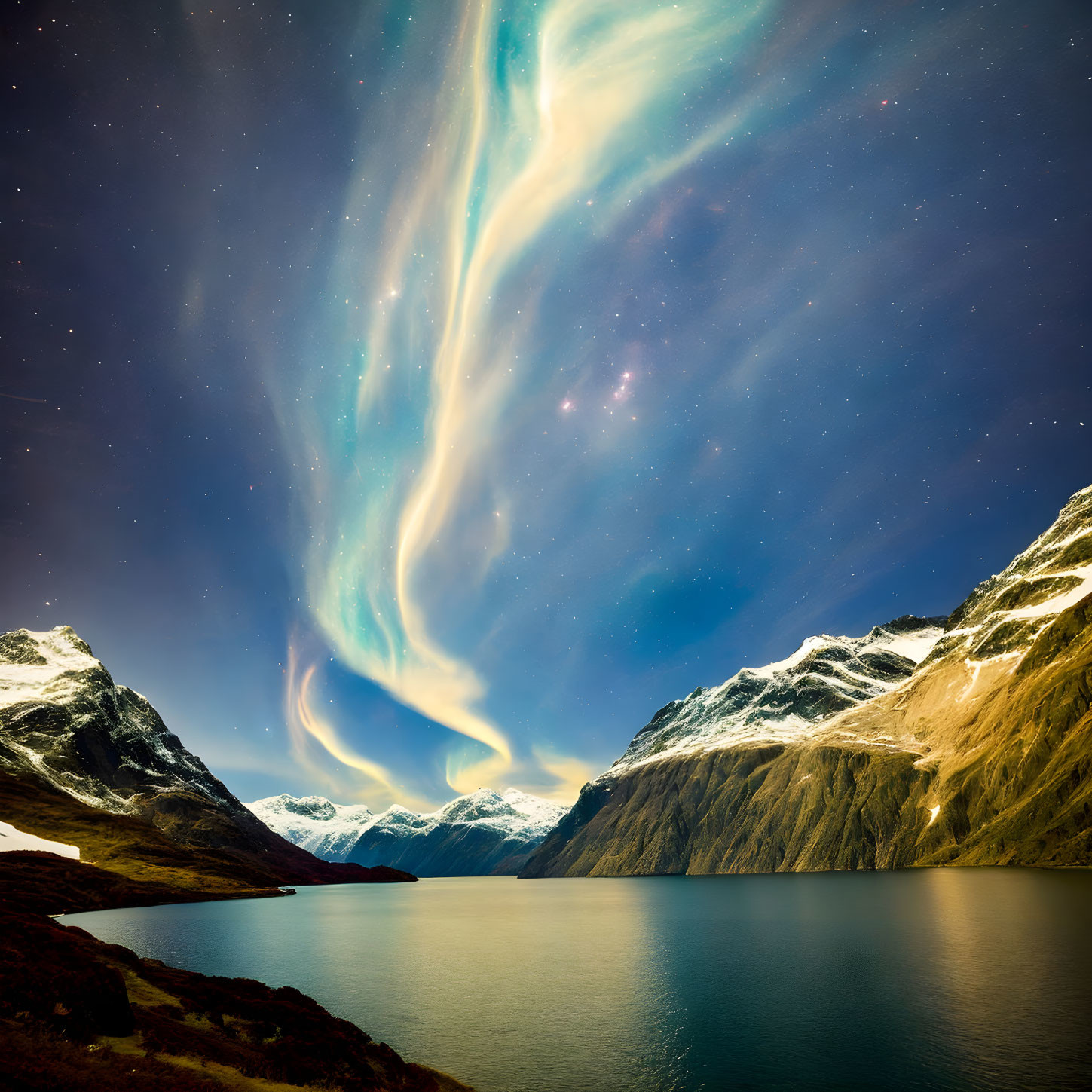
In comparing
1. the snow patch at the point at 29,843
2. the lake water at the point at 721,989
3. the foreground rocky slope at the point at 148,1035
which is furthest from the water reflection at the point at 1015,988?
the snow patch at the point at 29,843

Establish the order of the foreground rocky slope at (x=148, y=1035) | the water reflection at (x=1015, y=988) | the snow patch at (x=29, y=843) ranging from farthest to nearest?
the snow patch at (x=29, y=843)
the water reflection at (x=1015, y=988)
the foreground rocky slope at (x=148, y=1035)

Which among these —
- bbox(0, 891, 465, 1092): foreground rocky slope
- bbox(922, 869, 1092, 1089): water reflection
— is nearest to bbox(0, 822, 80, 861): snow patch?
bbox(0, 891, 465, 1092): foreground rocky slope

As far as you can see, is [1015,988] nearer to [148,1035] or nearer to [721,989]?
[721,989]

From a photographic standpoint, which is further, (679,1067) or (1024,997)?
(1024,997)

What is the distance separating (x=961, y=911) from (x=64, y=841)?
232 m

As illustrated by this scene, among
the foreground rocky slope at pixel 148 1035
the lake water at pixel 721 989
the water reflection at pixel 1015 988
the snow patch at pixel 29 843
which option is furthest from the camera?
the snow patch at pixel 29 843

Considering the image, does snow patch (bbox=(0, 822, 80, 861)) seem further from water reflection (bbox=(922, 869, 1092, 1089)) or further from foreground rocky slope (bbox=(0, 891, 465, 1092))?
water reflection (bbox=(922, 869, 1092, 1089))

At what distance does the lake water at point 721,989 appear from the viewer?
3428 centimetres

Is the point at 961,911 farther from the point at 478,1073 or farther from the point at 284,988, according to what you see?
the point at 284,988

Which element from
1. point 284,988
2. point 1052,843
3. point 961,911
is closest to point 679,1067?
point 284,988

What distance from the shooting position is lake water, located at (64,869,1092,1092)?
112ft

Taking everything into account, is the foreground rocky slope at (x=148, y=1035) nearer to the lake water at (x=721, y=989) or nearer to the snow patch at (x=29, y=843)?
the lake water at (x=721, y=989)

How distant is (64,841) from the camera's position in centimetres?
18688

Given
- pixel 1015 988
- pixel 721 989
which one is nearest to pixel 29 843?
pixel 721 989
